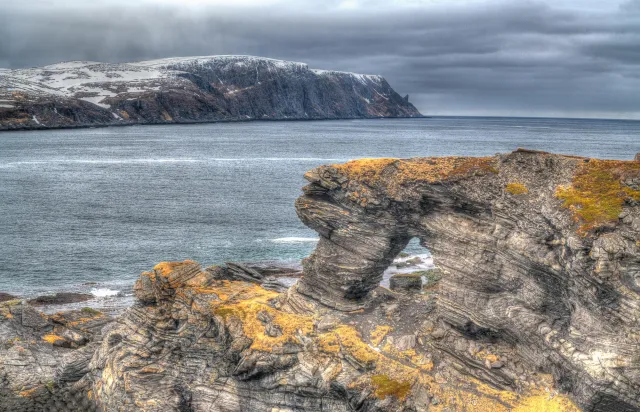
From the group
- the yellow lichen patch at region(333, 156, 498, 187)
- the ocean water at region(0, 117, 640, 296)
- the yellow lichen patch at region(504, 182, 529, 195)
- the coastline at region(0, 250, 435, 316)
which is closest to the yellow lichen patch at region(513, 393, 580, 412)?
the yellow lichen patch at region(504, 182, 529, 195)

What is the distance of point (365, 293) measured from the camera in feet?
111

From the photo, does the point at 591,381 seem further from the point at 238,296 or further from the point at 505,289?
the point at 238,296

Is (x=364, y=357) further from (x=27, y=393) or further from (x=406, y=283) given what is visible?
(x=406, y=283)

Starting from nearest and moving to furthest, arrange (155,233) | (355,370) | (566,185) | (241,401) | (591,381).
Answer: (591,381) < (566,185) < (355,370) < (241,401) < (155,233)

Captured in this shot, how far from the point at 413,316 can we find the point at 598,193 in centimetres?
1168

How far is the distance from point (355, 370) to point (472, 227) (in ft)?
29.8

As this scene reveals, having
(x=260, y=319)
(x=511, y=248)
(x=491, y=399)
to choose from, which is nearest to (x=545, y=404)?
(x=491, y=399)

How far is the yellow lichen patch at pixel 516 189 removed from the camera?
27.2 meters

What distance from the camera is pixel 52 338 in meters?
39.9

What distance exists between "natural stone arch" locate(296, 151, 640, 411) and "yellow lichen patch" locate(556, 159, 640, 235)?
71 millimetres

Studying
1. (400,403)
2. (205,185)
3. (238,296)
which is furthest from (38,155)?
(400,403)

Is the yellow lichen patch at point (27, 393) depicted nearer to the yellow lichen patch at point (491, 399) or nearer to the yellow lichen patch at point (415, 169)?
the yellow lichen patch at point (415, 169)

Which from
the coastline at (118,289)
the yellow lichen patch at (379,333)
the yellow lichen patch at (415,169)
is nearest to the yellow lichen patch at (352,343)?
the yellow lichen patch at (379,333)

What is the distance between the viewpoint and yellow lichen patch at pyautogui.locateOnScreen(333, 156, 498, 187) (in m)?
29.0
